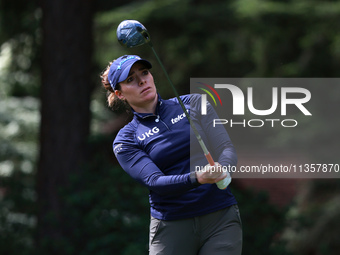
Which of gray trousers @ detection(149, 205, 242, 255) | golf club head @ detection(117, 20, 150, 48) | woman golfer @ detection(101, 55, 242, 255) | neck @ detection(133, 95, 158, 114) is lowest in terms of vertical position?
gray trousers @ detection(149, 205, 242, 255)

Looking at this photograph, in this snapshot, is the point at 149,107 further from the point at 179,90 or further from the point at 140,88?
the point at 179,90

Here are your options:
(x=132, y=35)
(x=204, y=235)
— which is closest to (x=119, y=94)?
(x=132, y=35)

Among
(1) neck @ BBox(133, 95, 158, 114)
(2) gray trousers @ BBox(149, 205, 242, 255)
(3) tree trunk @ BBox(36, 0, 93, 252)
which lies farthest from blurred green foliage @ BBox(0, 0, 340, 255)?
(1) neck @ BBox(133, 95, 158, 114)

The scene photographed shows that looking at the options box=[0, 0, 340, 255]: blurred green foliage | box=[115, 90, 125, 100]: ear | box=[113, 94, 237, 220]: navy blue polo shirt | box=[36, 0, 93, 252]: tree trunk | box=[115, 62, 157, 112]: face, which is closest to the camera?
box=[113, 94, 237, 220]: navy blue polo shirt

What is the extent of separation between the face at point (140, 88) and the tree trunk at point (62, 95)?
4.23 metres

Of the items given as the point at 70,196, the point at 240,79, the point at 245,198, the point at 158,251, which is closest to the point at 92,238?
the point at 70,196

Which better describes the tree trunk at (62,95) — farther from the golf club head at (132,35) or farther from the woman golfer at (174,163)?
the golf club head at (132,35)

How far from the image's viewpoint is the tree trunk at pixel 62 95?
771cm

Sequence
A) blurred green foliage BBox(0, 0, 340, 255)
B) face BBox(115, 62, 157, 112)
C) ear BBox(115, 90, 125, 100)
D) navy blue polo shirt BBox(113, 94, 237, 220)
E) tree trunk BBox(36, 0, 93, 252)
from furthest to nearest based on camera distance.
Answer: tree trunk BBox(36, 0, 93, 252) < blurred green foliage BBox(0, 0, 340, 255) < ear BBox(115, 90, 125, 100) < face BBox(115, 62, 157, 112) < navy blue polo shirt BBox(113, 94, 237, 220)

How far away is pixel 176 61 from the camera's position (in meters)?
10.1

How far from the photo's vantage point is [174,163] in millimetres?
3457

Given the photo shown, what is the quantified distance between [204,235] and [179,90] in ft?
20.8

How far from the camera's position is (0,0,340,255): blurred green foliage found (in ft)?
21.6

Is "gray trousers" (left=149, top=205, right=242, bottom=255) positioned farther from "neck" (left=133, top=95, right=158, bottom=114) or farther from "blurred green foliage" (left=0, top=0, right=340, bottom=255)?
"blurred green foliage" (left=0, top=0, right=340, bottom=255)
